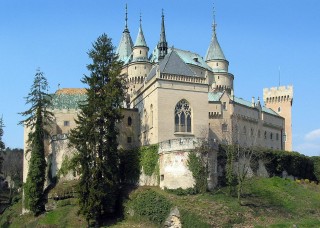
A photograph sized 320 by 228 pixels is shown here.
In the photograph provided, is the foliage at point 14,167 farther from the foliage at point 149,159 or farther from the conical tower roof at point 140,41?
the foliage at point 149,159

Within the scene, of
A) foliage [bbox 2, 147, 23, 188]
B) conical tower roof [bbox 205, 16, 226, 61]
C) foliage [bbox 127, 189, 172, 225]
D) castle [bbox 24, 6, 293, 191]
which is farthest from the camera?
foliage [bbox 2, 147, 23, 188]

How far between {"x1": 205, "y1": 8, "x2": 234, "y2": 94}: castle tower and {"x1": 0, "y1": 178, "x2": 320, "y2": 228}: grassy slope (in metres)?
27.1

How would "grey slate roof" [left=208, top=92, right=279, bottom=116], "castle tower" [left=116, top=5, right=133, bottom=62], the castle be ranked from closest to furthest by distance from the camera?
1. the castle
2. "grey slate roof" [left=208, top=92, right=279, bottom=116]
3. "castle tower" [left=116, top=5, right=133, bottom=62]

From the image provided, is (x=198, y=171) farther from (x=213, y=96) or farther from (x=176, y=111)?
(x=213, y=96)

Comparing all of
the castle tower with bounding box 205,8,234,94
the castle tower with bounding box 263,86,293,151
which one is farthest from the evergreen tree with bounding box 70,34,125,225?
the castle tower with bounding box 263,86,293,151

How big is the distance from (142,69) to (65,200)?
2445cm

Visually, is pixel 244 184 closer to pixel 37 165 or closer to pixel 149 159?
pixel 149 159

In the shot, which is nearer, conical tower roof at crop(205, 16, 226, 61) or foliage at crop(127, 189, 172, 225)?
foliage at crop(127, 189, 172, 225)

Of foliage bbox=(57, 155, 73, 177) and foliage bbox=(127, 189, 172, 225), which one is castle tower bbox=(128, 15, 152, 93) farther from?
foliage bbox=(127, 189, 172, 225)

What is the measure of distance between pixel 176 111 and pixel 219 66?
26923mm

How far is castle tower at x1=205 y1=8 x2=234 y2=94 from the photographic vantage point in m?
82.6

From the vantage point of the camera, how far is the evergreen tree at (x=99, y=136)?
50.5m

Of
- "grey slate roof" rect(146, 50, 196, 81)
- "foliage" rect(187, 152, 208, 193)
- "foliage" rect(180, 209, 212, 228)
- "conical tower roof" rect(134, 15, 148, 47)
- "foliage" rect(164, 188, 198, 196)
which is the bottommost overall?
"foliage" rect(180, 209, 212, 228)

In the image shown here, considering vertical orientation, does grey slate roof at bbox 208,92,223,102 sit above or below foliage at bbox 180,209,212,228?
above
